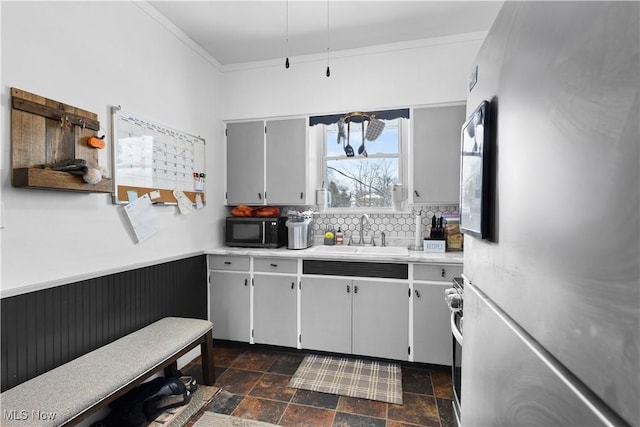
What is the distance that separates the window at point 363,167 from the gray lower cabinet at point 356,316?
0.98m

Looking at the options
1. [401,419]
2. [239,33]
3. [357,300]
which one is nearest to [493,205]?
[401,419]

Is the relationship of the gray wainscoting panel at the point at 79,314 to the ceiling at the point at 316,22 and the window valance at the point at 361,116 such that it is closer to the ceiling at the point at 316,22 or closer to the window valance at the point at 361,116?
the window valance at the point at 361,116

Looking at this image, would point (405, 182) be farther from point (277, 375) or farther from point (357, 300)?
point (277, 375)

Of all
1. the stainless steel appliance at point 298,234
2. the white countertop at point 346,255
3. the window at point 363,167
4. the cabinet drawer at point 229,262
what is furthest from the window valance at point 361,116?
the cabinet drawer at point 229,262

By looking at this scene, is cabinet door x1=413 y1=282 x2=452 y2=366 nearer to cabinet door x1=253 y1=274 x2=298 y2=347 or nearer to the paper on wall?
cabinet door x1=253 y1=274 x2=298 y2=347

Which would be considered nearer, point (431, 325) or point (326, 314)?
point (431, 325)

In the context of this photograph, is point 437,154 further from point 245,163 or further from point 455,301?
point 245,163

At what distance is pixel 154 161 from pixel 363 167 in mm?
1962

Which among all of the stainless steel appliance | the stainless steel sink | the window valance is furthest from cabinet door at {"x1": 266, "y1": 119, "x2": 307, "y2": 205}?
the stainless steel sink

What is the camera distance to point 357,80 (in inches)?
113

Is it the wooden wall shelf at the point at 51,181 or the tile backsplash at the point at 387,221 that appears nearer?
the wooden wall shelf at the point at 51,181

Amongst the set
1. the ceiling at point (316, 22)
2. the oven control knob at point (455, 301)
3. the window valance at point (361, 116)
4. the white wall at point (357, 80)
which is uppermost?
the ceiling at point (316, 22)

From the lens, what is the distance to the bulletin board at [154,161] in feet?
6.55

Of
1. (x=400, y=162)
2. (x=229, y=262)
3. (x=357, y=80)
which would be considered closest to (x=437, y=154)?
(x=400, y=162)
